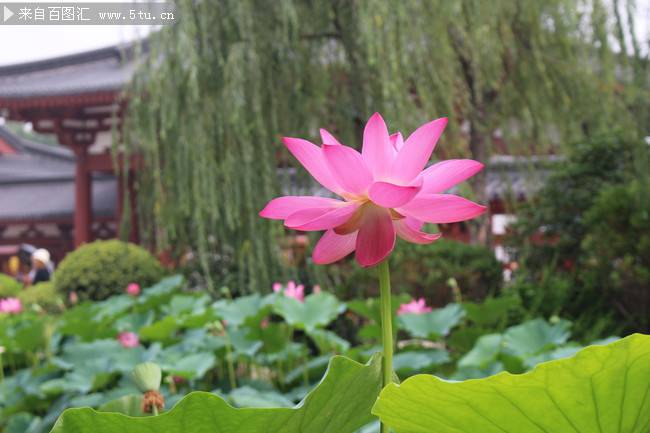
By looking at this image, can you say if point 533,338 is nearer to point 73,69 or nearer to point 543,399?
point 543,399

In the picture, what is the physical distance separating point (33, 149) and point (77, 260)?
6650mm

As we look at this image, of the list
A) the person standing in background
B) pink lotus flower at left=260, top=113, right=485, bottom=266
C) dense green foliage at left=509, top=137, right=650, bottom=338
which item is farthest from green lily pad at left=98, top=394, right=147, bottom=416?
the person standing in background

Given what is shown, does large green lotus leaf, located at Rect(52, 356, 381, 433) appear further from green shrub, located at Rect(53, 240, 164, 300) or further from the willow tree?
green shrub, located at Rect(53, 240, 164, 300)

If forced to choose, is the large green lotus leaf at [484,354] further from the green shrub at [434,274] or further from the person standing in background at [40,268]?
the person standing in background at [40,268]

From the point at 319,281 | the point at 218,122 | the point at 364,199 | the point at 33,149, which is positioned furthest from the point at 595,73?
the point at 33,149

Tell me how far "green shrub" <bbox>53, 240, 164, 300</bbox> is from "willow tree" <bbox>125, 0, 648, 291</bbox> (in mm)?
770

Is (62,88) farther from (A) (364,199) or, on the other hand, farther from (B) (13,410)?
(A) (364,199)

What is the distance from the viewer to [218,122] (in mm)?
2682

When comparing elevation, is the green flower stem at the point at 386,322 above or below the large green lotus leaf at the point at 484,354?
above

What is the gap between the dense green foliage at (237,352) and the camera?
1206 millimetres

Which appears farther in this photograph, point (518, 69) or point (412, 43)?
point (518, 69)

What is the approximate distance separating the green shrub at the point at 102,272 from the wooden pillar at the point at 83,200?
2734 mm

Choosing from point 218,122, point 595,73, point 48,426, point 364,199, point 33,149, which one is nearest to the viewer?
point 364,199

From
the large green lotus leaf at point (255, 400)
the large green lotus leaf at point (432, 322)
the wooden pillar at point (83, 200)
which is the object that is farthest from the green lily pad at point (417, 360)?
the wooden pillar at point (83, 200)
